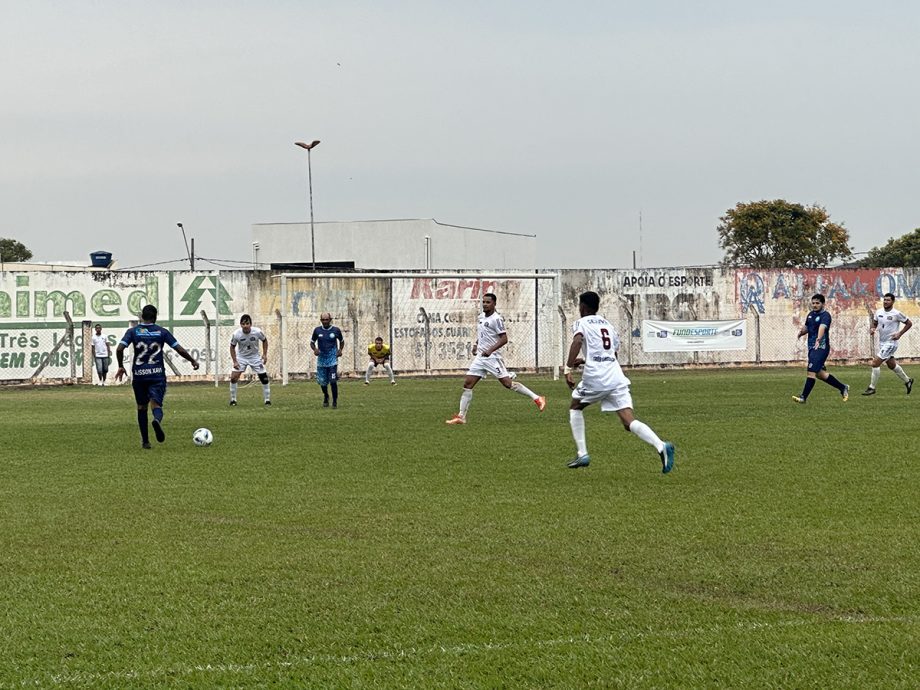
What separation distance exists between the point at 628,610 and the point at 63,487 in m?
7.15

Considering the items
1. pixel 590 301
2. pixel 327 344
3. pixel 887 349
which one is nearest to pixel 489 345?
pixel 327 344

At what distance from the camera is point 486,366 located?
20109 millimetres

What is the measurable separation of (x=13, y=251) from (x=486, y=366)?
90882 millimetres

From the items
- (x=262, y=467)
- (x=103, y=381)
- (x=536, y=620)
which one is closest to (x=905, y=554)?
(x=536, y=620)

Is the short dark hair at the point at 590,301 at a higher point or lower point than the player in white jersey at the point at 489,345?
higher

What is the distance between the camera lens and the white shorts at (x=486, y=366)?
19734 millimetres

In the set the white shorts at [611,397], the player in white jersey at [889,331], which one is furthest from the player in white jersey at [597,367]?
the player in white jersey at [889,331]

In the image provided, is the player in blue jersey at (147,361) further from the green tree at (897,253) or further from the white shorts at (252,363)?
→ the green tree at (897,253)

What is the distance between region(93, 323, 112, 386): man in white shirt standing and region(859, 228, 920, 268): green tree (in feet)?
187

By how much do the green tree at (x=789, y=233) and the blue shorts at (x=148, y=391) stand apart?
62799mm

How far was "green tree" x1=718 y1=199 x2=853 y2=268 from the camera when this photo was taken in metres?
75.1

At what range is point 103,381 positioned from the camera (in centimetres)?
3656

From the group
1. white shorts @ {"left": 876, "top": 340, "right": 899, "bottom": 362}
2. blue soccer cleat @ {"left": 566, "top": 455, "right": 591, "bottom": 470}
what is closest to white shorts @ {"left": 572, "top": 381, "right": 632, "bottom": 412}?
blue soccer cleat @ {"left": 566, "top": 455, "right": 591, "bottom": 470}

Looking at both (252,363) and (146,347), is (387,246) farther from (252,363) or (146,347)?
(146,347)
